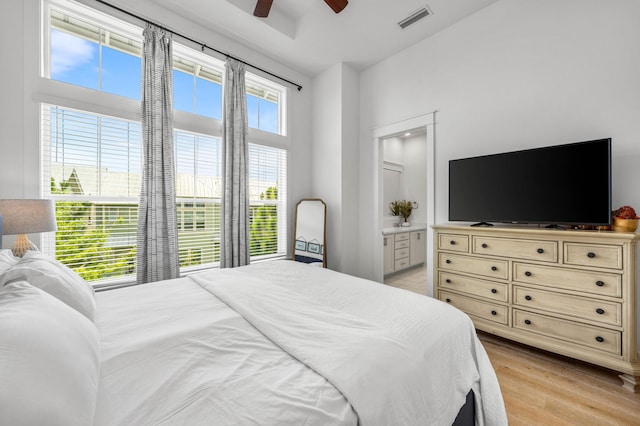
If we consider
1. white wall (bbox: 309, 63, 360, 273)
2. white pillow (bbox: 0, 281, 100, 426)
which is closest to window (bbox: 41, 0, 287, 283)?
white wall (bbox: 309, 63, 360, 273)

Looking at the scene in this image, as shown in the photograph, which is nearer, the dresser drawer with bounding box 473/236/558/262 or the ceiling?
the dresser drawer with bounding box 473/236/558/262

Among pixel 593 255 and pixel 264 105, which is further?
pixel 264 105

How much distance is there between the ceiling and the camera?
266cm

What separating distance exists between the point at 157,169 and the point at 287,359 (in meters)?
2.35

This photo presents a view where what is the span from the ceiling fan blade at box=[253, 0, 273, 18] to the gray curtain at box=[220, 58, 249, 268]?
67 cm

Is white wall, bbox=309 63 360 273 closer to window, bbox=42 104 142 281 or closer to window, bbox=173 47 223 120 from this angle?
window, bbox=173 47 223 120

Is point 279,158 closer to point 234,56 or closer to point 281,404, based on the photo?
point 234,56

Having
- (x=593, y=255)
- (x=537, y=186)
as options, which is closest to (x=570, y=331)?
(x=593, y=255)

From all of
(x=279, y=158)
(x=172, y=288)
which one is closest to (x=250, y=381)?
(x=172, y=288)

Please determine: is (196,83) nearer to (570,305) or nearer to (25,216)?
(25,216)

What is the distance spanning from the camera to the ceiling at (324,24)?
266cm

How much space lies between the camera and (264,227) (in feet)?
12.0

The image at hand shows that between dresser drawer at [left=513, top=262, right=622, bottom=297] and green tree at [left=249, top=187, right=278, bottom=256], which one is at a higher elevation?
green tree at [left=249, top=187, right=278, bottom=256]

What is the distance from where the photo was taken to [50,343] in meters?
0.68
